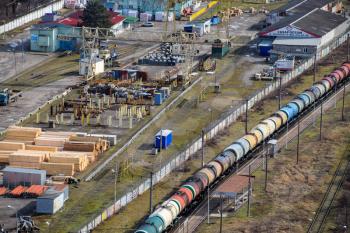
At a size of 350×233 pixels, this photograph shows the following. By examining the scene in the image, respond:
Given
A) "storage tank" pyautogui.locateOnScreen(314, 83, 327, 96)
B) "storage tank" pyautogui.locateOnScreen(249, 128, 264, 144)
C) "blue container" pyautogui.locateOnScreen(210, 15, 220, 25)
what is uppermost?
"blue container" pyautogui.locateOnScreen(210, 15, 220, 25)

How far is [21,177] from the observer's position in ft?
171

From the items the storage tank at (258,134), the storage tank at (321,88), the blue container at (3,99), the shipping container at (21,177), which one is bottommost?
the shipping container at (21,177)

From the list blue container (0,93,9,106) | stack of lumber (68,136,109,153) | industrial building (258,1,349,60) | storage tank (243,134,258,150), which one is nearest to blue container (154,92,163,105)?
blue container (0,93,9,106)

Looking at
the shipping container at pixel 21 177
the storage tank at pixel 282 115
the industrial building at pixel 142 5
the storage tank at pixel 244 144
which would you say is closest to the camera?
the shipping container at pixel 21 177

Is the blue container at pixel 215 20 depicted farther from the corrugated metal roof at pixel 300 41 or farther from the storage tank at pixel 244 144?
the storage tank at pixel 244 144

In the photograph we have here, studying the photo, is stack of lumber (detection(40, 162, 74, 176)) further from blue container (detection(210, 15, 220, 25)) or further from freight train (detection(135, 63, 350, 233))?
blue container (detection(210, 15, 220, 25))

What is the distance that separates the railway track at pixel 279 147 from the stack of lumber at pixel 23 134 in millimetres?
11886

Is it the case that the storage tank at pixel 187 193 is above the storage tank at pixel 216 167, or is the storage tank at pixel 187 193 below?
below

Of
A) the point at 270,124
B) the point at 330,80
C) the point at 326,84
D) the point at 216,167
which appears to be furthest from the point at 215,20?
the point at 216,167

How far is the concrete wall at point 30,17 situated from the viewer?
313ft

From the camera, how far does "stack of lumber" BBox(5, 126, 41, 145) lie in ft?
194

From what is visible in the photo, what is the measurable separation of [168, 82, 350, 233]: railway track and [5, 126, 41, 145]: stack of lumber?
1189cm

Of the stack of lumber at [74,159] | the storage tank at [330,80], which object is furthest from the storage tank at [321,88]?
the stack of lumber at [74,159]

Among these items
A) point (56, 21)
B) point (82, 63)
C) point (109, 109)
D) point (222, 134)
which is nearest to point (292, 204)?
point (222, 134)
